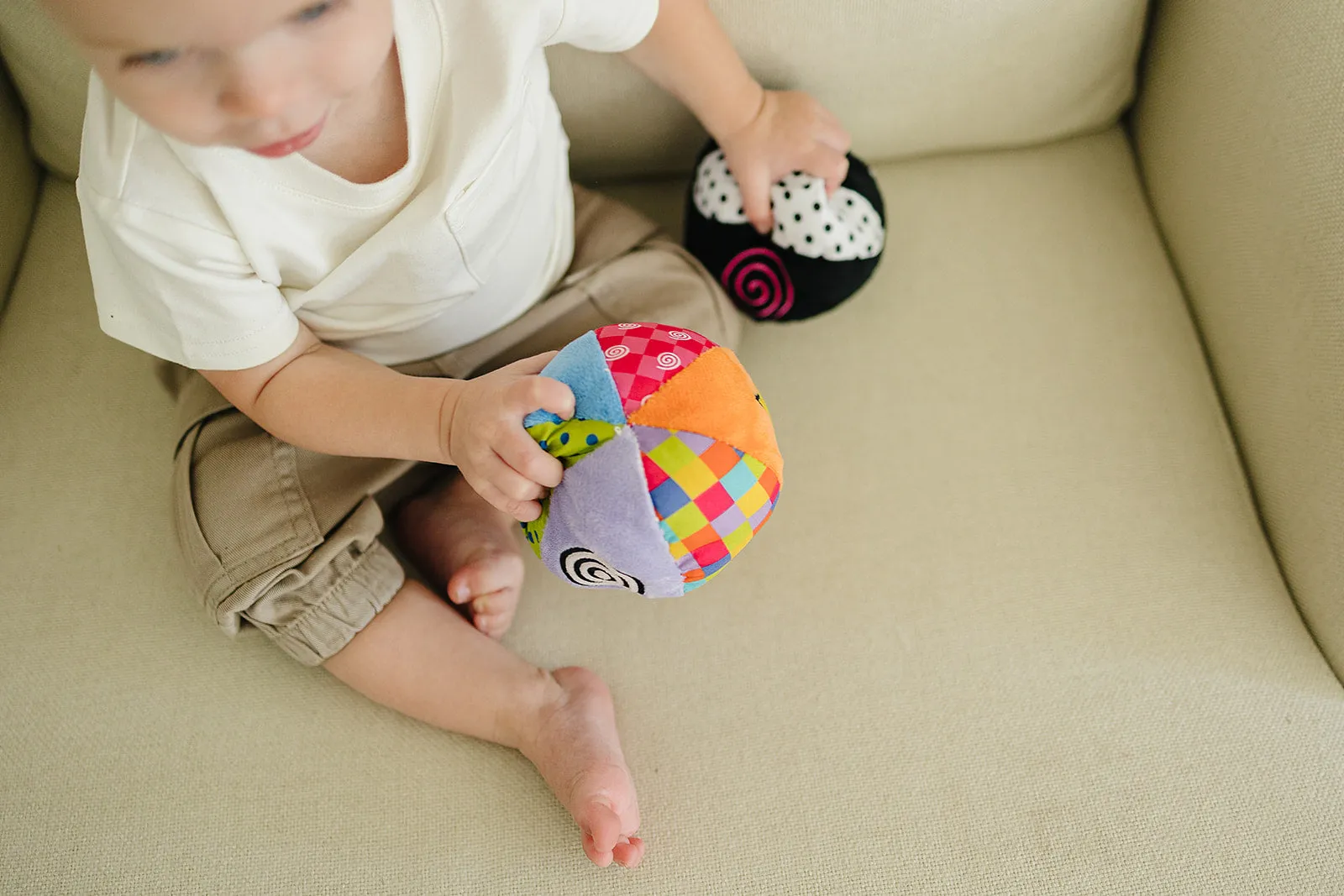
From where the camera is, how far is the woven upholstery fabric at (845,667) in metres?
0.67

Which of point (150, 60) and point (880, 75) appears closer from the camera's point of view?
point (150, 60)

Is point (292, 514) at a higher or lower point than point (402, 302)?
lower

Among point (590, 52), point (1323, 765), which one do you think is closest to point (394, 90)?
point (590, 52)

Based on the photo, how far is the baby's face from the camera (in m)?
0.42

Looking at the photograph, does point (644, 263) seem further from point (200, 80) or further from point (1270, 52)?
point (1270, 52)

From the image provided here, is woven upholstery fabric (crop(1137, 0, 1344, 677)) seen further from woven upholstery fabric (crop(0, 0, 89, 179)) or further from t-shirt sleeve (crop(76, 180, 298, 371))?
woven upholstery fabric (crop(0, 0, 89, 179))

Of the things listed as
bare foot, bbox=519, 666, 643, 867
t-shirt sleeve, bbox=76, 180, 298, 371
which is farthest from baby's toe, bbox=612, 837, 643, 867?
t-shirt sleeve, bbox=76, 180, 298, 371

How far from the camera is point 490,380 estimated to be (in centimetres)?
61

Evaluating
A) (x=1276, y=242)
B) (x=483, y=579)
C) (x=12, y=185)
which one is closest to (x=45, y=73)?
(x=12, y=185)

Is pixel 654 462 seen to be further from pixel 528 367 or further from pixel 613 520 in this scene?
pixel 528 367

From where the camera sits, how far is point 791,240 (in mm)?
807

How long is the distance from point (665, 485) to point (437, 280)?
291mm

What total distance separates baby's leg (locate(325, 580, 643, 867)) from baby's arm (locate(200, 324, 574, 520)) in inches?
6.3

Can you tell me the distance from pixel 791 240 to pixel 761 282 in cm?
5
